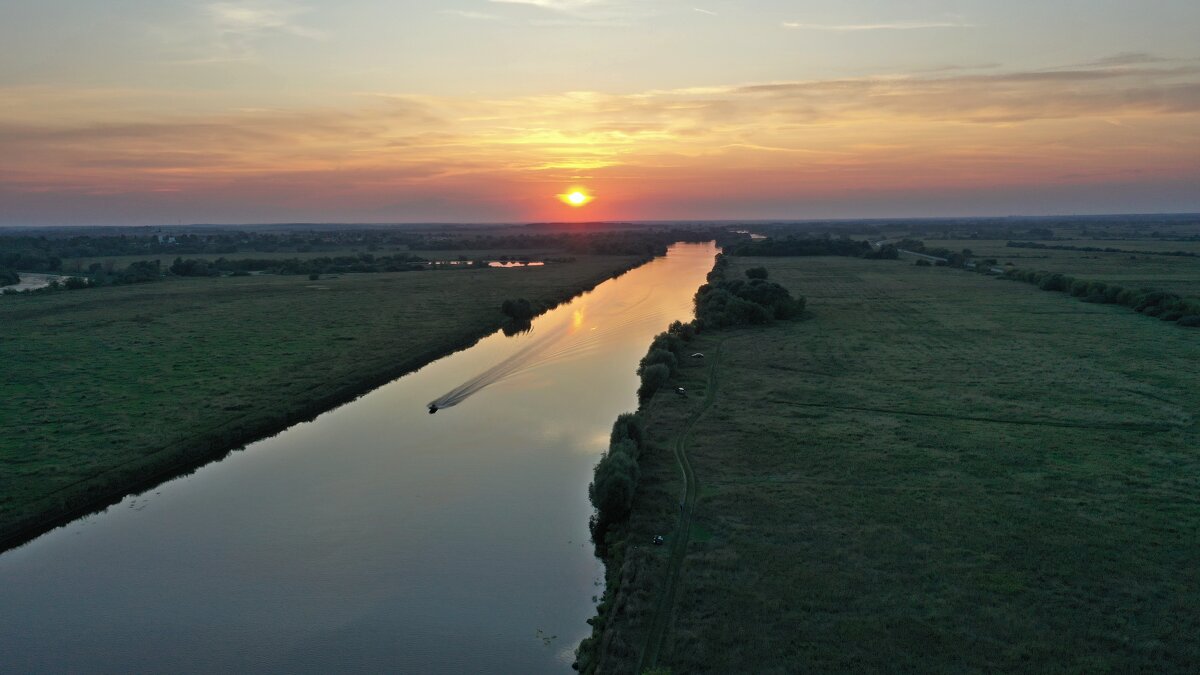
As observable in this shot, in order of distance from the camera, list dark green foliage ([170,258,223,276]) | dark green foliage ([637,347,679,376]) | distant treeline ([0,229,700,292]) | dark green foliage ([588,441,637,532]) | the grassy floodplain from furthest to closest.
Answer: dark green foliage ([170,258,223,276])
distant treeline ([0,229,700,292])
dark green foliage ([637,347,679,376])
the grassy floodplain
dark green foliage ([588,441,637,532])

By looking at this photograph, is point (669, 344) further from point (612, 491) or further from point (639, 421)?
point (612, 491)

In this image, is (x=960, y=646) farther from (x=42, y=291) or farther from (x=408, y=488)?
(x=42, y=291)

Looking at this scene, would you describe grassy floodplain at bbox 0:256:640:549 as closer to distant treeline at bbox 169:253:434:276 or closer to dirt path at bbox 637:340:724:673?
dirt path at bbox 637:340:724:673

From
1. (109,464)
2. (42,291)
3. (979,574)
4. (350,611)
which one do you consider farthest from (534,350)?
(42,291)

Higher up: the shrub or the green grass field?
the green grass field

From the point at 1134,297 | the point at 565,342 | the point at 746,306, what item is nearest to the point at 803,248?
the point at 1134,297

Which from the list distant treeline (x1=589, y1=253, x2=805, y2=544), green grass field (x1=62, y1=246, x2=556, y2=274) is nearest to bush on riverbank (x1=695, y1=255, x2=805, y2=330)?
distant treeline (x1=589, y1=253, x2=805, y2=544)

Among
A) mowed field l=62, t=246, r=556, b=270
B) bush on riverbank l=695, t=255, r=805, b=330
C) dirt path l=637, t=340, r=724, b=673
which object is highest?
mowed field l=62, t=246, r=556, b=270
